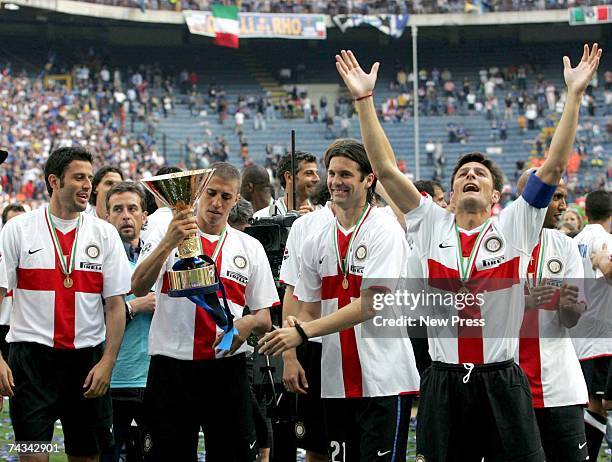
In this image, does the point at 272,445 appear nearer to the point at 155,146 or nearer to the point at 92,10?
the point at 155,146

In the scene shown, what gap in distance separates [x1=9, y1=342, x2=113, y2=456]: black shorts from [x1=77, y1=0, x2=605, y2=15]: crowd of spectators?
37.1 meters

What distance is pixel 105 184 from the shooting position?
24.4 ft

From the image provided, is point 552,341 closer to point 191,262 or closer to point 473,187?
point 473,187

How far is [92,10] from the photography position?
128 feet

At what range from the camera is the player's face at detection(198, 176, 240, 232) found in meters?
→ 5.05

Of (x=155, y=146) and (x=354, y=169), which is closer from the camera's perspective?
(x=354, y=169)

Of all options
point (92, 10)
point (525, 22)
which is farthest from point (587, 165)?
point (92, 10)

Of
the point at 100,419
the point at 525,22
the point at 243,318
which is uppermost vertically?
the point at 525,22

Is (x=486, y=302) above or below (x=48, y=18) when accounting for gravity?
below

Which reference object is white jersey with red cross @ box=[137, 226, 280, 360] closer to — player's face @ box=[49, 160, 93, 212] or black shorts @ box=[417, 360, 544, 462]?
player's face @ box=[49, 160, 93, 212]

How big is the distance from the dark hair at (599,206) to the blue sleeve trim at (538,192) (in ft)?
11.2

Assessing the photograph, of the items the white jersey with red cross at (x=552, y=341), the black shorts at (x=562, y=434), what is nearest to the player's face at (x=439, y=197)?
the white jersey with red cross at (x=552, y=341)

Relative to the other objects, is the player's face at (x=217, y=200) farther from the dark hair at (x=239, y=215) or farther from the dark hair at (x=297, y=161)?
the dark hair at (x=297, y=161)

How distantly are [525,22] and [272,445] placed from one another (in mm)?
37636
